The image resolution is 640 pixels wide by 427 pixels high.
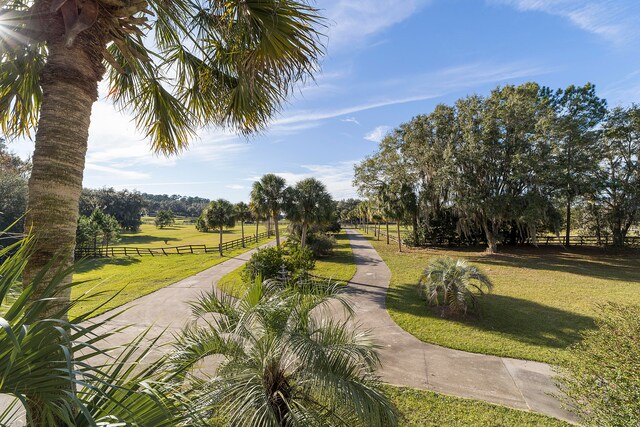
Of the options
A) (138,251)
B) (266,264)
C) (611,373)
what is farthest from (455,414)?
(138,251)

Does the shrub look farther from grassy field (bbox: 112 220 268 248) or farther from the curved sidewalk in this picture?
grassy field (bbox: 112 220 268 248)

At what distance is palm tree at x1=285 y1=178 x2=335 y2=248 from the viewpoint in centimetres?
1909

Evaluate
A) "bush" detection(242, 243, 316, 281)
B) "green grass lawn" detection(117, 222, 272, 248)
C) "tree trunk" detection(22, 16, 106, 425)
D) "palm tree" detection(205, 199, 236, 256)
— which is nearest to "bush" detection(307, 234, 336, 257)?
"palm tree" detection(205, 199, 236, 256)

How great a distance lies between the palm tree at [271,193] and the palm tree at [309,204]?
0.75 meters

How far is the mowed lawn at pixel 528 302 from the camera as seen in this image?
716 centimetres

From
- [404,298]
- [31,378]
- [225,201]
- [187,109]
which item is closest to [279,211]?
[225,201]

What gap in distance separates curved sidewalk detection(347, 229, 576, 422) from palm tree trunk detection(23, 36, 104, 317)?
392cm

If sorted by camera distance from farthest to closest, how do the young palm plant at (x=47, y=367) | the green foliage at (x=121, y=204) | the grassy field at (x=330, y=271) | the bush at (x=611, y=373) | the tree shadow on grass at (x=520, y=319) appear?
the green foliage at (x=121, y=204) < the grassy field at (x=330, y=271) < the tree shadow on grass at (x=520, y=319) < the bush at (x=611, y=373) < the young palm plant at (x=47, y=367)

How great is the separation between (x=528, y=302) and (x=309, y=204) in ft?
41.8

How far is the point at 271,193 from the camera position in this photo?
65.7 ft

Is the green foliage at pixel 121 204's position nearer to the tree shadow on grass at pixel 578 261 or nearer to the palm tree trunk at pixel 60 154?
the tree shadow on grass at pixel 578 261

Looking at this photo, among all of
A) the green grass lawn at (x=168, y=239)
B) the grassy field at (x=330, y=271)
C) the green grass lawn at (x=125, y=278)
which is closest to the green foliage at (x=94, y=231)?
the green grass lawn at (x=125, y=278)

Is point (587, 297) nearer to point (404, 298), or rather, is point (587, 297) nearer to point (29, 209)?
point (404, 298)

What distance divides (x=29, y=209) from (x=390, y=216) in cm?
2267
